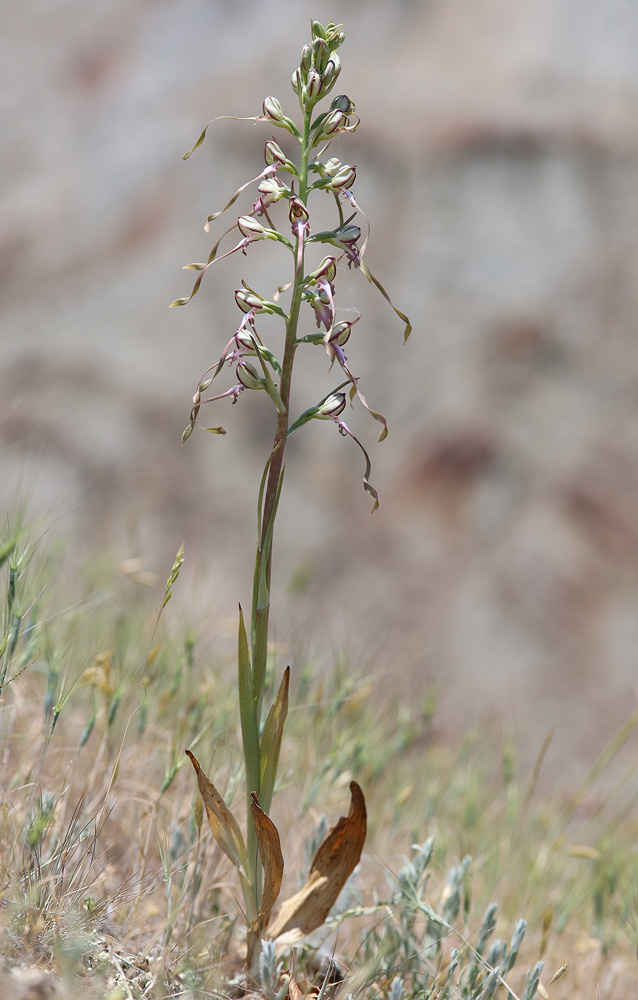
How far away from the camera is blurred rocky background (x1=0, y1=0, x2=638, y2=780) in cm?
368

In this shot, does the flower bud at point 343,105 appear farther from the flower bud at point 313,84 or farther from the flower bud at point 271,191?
the flower bud at point 271,191

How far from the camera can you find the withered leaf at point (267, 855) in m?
1.09

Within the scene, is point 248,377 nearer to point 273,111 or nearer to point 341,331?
point 341,331

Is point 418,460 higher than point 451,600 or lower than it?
higher

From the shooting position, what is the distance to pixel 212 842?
4.63 ft

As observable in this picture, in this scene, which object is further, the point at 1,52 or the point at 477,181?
the point at 1,52

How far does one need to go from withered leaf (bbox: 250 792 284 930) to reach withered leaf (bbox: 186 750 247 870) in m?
0.05

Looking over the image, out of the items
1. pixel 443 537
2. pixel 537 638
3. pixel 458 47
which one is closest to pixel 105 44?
pixel 458 47

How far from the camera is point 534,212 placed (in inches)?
158

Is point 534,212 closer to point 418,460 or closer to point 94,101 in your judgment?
point 418,460

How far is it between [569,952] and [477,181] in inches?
142

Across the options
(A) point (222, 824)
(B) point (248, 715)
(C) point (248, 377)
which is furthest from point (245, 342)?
(A) point (222, 824)

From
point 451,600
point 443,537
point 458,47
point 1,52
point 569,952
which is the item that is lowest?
point 569,952

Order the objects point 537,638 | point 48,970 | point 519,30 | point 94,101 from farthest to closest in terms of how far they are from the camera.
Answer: point 94,101, point 519,30, point 537,638, point 48,970
